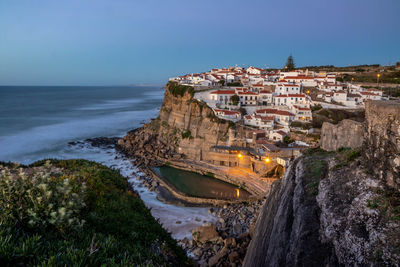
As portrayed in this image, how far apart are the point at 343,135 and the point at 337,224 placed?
16.7 ft

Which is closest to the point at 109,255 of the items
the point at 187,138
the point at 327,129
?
the point at 327,129

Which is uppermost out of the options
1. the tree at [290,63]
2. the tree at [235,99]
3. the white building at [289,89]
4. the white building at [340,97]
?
the tree at [290,63]

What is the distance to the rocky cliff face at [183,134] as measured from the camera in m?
28.8

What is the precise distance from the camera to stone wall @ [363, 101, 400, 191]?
4164 mm

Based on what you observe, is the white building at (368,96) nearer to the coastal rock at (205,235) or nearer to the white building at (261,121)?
the white building at (261,121)

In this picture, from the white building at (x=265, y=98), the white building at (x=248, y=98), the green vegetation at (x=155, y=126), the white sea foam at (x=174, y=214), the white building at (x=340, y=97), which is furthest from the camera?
the white building at (x=265, y=98)

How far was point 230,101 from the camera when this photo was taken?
124 feet

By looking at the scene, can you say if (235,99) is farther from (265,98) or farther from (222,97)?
(265,98)

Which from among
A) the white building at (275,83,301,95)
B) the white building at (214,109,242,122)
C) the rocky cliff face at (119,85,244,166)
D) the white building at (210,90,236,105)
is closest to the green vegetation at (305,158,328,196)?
the rocky cliff face at (119,85,244,166)

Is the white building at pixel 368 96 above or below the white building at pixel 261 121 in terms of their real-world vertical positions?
above

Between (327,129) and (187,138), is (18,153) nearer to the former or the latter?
(187,138)

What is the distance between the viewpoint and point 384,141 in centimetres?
448

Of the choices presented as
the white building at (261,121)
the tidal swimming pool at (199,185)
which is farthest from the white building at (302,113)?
the tidal swimming pool at (199,185)

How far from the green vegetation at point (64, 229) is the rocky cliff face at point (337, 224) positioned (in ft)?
8.89
